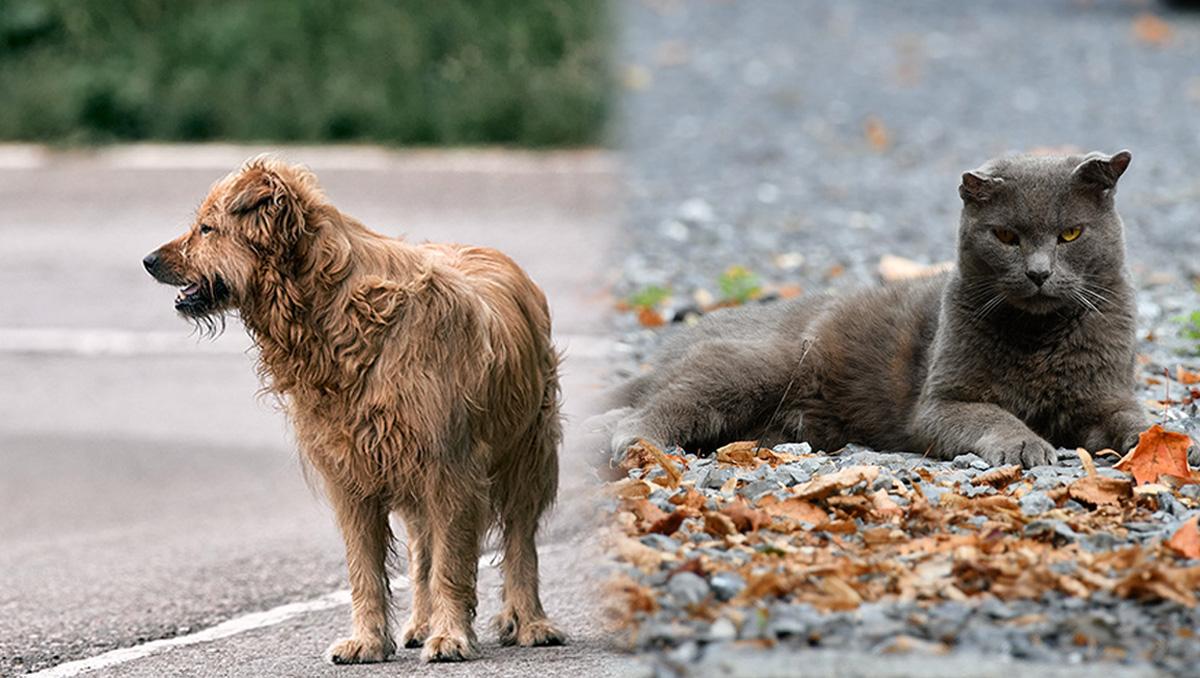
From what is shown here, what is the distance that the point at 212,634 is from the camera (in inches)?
204

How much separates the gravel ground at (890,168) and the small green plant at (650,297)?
0.22 ft

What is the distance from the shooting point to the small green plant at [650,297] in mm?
7953

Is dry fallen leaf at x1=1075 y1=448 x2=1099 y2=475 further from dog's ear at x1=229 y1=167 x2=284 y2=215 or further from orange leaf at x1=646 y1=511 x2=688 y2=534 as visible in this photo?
dog's ear at x1=229 y1=167 x2=284 y2=215

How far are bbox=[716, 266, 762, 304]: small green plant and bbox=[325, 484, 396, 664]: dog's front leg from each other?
327 cm

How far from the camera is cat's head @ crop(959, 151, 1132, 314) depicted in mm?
4977

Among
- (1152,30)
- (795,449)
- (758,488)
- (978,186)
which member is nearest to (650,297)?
(795,449)

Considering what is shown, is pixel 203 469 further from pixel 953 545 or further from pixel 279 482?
pixel 953 545

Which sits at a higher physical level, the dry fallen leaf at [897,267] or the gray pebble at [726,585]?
the gray pebble at [726,585]

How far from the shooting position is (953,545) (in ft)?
13.2

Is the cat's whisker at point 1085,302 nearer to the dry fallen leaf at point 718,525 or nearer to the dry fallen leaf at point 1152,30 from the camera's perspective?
the dry fallen leaf at point 718,525

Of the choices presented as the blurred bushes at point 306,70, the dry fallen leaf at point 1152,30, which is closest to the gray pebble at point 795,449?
the blurred bushes at point 306,70

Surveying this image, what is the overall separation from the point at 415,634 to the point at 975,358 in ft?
6.00

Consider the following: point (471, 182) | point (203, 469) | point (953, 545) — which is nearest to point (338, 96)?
point (471, 182)

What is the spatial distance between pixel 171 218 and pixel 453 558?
8.37 meters
